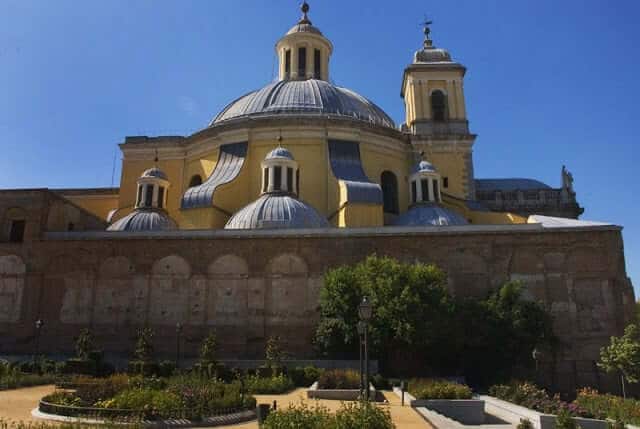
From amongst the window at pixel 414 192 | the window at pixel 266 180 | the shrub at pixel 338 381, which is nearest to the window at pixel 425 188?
the window at pixel 414 192

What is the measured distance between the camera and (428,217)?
85.9 ft

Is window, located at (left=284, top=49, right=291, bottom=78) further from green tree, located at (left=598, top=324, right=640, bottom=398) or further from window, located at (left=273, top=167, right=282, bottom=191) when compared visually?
green tree, located at (left=598, top=324, right=640, bottom=398)

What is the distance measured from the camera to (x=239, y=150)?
29.2 metres

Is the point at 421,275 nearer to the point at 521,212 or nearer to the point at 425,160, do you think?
the point at 425,160

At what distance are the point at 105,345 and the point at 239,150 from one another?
11791mm

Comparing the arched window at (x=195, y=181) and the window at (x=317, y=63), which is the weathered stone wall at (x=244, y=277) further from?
the window at (x=317, y=63)

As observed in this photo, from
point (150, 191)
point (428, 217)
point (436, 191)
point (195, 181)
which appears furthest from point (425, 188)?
point (150, 191)

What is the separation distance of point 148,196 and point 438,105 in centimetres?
1906

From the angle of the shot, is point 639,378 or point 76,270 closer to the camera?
point 639,378

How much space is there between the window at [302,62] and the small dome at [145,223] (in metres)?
15.2

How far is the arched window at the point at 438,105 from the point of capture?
3510cm

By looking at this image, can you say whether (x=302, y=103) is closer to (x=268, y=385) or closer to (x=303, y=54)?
(x=303, y=54)

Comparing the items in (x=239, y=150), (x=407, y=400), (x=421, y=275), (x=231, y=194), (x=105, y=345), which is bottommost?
(x=407, y=400)

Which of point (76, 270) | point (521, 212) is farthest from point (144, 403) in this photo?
point (521, 212)
